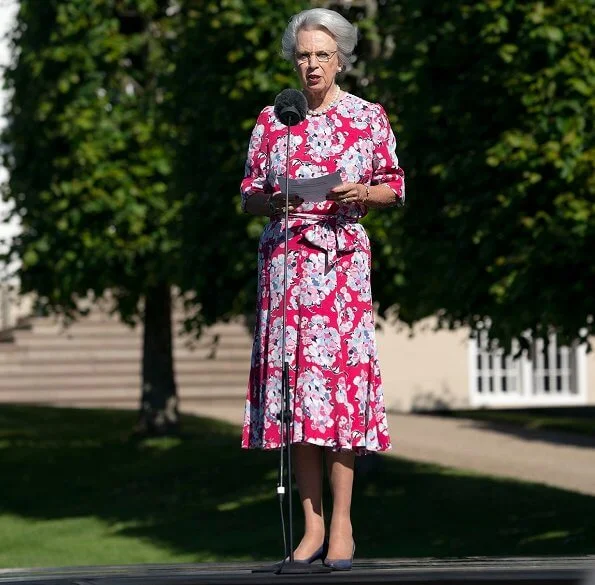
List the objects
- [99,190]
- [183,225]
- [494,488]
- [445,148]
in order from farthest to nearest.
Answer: [99,190] → [183,225] → [494,488] → [445,148]

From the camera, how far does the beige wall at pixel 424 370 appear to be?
28516 millimetres

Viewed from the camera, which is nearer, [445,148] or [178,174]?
[445,148]

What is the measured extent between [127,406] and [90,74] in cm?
1200

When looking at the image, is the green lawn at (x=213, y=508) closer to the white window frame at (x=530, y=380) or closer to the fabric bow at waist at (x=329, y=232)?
the fabric bow at waist at (x=329, y=232)

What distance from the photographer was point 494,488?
14.6 m

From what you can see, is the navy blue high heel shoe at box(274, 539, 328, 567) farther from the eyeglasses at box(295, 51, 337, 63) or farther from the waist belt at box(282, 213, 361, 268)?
the eyeglasses at box(295, 51, 337, 63)

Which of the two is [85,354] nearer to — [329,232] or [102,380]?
[102,380]

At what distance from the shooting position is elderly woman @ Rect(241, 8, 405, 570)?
5.56m

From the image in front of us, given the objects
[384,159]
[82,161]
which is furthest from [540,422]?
[384,159]

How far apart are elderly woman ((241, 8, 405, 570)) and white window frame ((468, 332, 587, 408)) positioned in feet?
76.8

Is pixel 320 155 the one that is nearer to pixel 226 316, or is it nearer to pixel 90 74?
pixel 226 316

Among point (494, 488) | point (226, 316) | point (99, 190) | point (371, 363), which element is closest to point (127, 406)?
point (99, 190)

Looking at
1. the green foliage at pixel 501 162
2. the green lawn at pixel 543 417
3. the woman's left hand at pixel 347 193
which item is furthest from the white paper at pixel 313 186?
the green lawn at pixel 543 417

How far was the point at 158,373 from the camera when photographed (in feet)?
70.2
